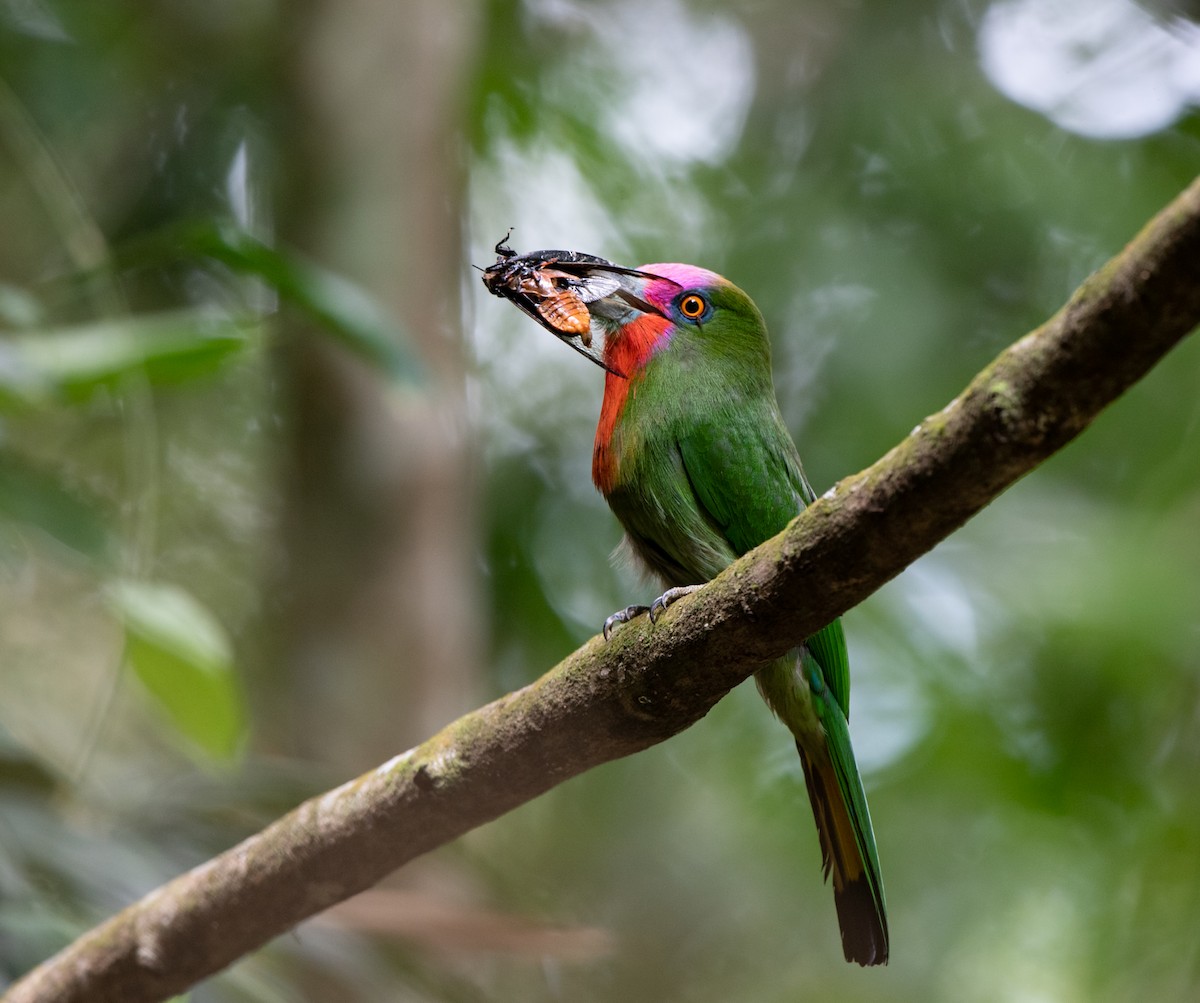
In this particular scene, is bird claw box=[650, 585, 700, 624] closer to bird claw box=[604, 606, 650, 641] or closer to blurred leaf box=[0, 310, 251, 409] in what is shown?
bird claw box=[604, 606, 650, 641]

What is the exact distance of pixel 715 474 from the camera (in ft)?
8.37

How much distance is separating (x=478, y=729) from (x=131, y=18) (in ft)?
18.5

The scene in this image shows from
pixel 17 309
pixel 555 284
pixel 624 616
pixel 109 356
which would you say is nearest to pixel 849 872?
pixel 624 616

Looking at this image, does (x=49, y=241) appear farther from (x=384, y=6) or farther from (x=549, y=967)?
(x=549, y=967)

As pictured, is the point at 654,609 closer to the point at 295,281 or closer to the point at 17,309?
the point at 295,281

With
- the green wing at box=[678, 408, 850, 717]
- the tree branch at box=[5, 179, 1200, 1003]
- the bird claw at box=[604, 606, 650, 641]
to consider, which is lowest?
the tree branch at box=[5, 179, 1200, 1003]

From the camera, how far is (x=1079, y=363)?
4.17 ft

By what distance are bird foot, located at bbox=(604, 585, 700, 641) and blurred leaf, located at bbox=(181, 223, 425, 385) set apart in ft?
4.56

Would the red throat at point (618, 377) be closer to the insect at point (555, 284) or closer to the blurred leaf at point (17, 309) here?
the insect at point (555, 284)

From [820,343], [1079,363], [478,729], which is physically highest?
[820,343]

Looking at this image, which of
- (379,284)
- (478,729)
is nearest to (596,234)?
(379,284)

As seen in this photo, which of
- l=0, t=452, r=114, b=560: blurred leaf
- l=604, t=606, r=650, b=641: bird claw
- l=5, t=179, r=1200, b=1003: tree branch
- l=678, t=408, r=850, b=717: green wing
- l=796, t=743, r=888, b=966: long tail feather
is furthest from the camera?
l=0, t=452, r=114, b=560: blurred leaf

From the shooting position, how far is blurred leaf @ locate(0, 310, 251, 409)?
2.90 meters

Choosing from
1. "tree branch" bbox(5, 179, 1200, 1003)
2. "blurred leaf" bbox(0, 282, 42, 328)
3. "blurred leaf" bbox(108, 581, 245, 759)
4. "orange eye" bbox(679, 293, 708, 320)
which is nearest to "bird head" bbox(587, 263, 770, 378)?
"orange eye" bbox(679, 293, 708, 320)
